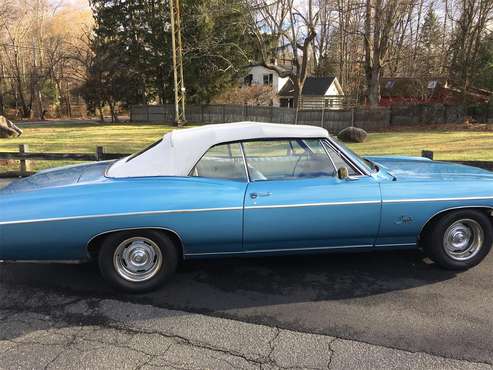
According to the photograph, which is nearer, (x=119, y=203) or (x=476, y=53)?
(x=119, y=203)

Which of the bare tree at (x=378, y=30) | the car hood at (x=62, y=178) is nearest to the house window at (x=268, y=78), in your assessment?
the bare tree at (x=378, y=30)

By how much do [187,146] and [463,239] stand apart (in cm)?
275

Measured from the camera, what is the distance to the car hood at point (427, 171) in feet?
14.0

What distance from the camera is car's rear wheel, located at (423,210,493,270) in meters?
4.09

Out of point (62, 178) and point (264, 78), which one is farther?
point (264, 78)

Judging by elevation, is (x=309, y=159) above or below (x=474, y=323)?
above

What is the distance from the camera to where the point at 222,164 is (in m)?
4.08

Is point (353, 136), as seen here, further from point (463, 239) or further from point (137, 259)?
point (137, 259)

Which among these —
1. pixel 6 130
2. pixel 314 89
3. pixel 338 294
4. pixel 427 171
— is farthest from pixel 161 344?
pixel 314 89

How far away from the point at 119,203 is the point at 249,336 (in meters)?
1.51

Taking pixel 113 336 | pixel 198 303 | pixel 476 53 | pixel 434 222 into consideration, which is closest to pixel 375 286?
pixel 434 222

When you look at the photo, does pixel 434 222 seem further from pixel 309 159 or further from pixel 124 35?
pixel 124 35

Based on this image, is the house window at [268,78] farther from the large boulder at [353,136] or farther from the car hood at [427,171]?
the car hood at [427,171]

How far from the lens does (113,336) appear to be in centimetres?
324
